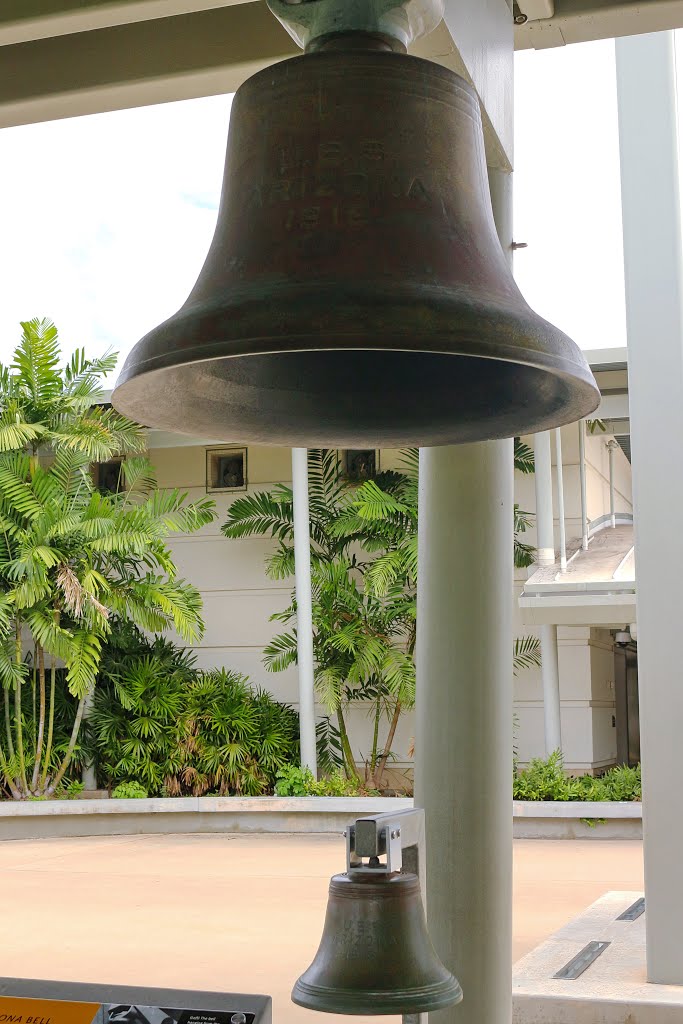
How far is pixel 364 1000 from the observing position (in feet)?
5.48

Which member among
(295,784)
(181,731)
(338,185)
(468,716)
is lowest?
(295,784)

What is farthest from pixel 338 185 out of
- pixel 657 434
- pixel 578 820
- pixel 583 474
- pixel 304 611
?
pixel 304 611

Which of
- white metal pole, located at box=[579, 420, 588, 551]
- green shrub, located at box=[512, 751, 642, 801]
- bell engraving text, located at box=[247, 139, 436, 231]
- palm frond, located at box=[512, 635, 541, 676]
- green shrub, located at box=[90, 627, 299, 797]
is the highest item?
white metal pole, located at box=[579, 420, 588, 551]

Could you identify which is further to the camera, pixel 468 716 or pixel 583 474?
pixel 583 474

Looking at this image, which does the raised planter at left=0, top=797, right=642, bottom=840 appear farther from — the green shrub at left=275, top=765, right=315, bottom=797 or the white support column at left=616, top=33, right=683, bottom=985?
the white support column at left=616, top=33, right=683, bottom=985

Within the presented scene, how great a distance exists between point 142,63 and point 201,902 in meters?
6.97

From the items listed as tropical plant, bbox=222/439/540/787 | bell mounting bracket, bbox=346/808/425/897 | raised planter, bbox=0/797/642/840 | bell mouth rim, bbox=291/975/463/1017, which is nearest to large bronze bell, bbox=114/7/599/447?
bell mounting bracket, bbox=346/808/425/897

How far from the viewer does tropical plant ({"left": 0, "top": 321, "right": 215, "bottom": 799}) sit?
1366 centimetres

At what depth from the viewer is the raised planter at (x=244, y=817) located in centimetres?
1265

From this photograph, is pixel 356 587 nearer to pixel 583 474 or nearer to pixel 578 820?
pixel 583 474

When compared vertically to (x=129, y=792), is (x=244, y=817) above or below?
below

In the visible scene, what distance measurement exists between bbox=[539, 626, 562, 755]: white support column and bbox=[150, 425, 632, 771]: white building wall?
1034mm

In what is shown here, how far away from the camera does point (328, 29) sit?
5.82 ft

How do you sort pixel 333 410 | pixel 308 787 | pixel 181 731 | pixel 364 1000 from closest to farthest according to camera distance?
pixel 364 1000
pixel 333 410
pixel 308 787
pixel 181 731
